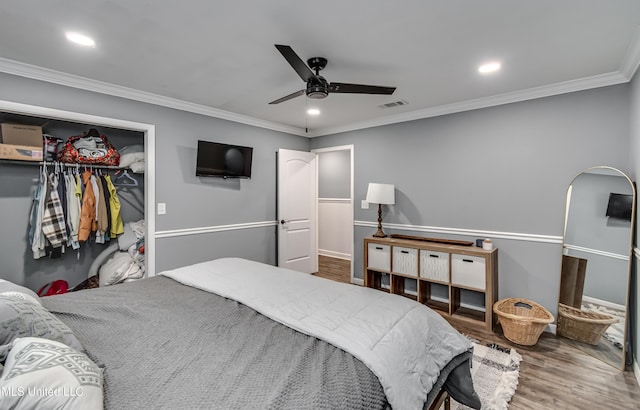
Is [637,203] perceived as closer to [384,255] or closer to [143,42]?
[384,255]

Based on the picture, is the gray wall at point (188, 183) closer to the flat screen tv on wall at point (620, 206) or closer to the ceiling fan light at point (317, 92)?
the ceiling fan light at point (317, 92)

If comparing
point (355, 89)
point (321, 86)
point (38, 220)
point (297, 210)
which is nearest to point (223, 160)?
point (297, 210)

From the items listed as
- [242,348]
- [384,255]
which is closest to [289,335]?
[242,348]

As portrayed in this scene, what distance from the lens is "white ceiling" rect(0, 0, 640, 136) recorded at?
172cm

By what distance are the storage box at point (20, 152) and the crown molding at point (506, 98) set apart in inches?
142

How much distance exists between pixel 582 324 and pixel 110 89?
491cm

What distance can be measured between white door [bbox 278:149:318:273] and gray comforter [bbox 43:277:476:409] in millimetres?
2738

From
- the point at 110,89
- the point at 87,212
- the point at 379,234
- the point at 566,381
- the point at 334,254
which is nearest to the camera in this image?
the point at 566,381

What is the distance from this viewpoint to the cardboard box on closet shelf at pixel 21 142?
2721 millimetres

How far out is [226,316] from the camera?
1.58 m

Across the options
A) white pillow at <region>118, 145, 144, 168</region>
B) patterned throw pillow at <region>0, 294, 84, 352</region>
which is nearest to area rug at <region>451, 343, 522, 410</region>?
patterned throw pillow at <region>0, 294, 84, 352</region>

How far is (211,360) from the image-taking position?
1179 millimetres

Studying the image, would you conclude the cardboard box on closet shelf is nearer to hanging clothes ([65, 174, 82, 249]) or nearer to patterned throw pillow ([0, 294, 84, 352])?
hanging clothes ([65, 174, 82, 249])

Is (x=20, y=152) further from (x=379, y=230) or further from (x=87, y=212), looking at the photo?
(x=379, y=230)
